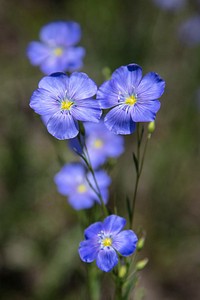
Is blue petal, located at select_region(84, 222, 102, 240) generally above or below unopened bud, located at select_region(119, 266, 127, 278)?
above

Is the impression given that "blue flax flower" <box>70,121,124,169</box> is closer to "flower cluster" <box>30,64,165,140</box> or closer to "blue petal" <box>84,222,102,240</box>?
"flower cluster" <box>30,64,165,140</box>

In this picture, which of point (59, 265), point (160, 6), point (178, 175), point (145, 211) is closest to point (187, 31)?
point (160, 6)

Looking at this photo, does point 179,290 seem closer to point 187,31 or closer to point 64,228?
point 64,228

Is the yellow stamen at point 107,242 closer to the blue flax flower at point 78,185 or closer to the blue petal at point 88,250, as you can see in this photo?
the blue petal at point 88,250

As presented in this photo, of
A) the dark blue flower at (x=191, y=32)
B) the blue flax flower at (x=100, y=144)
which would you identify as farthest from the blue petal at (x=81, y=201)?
the dark blue flower at (x=191, y=32)

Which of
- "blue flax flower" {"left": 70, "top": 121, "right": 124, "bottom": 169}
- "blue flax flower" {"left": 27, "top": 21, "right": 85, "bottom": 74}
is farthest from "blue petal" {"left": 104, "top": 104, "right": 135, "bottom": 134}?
"blue flax flower" {"left": 70, "top": 121, "right": 124, "bottom": 169}

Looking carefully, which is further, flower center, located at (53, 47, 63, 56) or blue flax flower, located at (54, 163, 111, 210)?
flower center, located at (53, 47, 63, 56)
